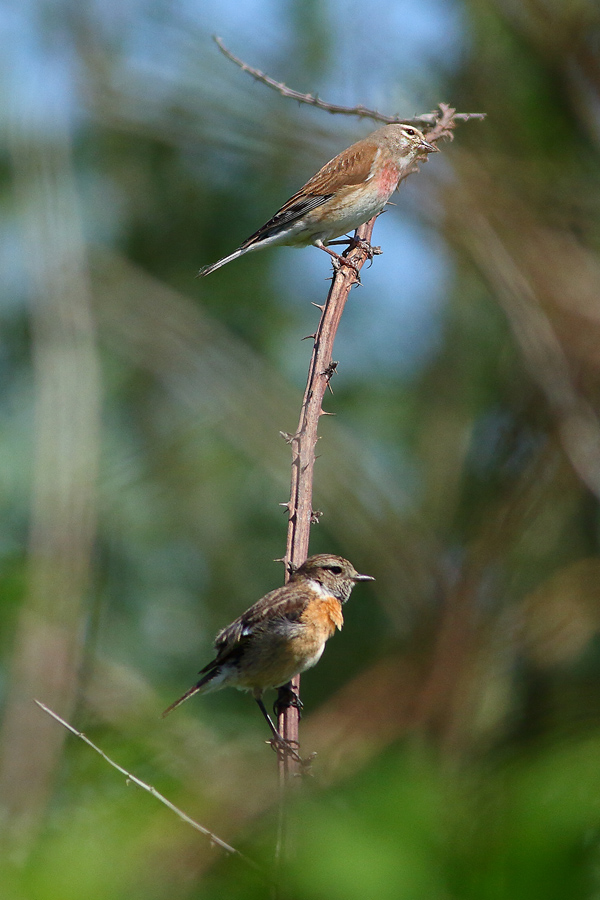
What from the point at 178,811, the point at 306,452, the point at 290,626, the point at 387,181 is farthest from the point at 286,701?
the point at 387,181

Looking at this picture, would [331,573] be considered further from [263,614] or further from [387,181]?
[387,181]

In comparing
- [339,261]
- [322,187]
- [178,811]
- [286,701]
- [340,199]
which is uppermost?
[322,187]

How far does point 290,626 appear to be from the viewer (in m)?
3.58

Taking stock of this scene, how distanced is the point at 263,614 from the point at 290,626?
5.2 inches

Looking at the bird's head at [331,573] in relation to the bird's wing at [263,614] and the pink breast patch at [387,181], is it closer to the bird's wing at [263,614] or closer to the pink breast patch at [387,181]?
the bird's wing at [263,614]

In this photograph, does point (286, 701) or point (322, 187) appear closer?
point (286, 701)

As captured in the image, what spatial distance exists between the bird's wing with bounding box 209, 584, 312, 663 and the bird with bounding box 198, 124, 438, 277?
2.58 metres

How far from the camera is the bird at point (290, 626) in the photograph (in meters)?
3.51

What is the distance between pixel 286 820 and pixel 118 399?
10010 millimetres

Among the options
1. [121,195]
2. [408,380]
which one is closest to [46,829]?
[408,380]

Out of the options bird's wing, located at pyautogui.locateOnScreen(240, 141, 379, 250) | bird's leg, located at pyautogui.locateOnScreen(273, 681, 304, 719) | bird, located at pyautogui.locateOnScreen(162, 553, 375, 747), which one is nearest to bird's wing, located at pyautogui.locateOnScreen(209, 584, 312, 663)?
bird, located at pyautogui.locateOnScreen(162, 553, 375, 747)

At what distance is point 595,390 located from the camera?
203 centimetres

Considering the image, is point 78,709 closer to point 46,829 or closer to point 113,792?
point 113,792

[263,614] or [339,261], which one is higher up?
[339,261]
